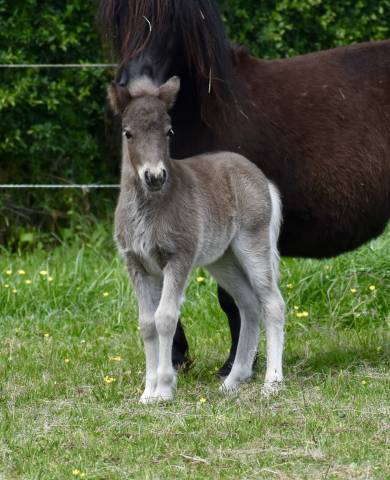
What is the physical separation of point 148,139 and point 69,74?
439 cm

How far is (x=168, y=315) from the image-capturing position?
5.30m

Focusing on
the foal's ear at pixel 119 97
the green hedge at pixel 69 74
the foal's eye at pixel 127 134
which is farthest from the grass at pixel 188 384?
the foal's ear at pixel 119 97

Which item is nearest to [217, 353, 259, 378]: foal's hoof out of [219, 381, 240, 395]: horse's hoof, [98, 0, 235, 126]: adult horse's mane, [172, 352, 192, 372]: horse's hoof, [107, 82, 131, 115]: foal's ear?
[172, 352, 192, 372]: horse's hoof

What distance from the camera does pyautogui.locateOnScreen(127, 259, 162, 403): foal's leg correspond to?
18.1 feet

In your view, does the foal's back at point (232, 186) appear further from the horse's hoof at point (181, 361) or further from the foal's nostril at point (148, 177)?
the horse's hoof at point (181, 361)

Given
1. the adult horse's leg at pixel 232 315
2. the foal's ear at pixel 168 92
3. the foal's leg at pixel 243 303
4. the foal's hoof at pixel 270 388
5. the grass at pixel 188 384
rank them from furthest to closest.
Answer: the adult horse's leg at pixel 232 315 < the foal's leg at pixel 243 303 < the foal's hoof at pixel 270 388 < the foal's ear at pixel 168 92 < the grass at pixel 188 384

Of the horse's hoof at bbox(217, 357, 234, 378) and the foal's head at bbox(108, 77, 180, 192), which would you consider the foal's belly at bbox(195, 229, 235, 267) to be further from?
the horse's hoof at bbox(217, 357, 234, 378)

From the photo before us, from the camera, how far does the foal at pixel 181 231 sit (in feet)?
17.0

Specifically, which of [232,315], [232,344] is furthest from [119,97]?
[232,344]

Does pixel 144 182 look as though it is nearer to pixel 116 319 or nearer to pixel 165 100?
pixel 165 100

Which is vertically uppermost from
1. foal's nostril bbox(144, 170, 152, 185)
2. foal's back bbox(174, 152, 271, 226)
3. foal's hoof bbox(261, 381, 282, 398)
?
foal's nostril bbox(144, 170, 152, 185)

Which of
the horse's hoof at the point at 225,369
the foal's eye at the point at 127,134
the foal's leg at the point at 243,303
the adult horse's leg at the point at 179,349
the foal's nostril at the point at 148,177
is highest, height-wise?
the foal's eye at the point at 127,134

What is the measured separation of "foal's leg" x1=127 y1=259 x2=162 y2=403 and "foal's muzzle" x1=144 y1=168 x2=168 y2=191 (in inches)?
23.0

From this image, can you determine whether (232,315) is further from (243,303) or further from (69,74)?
(69,74)
